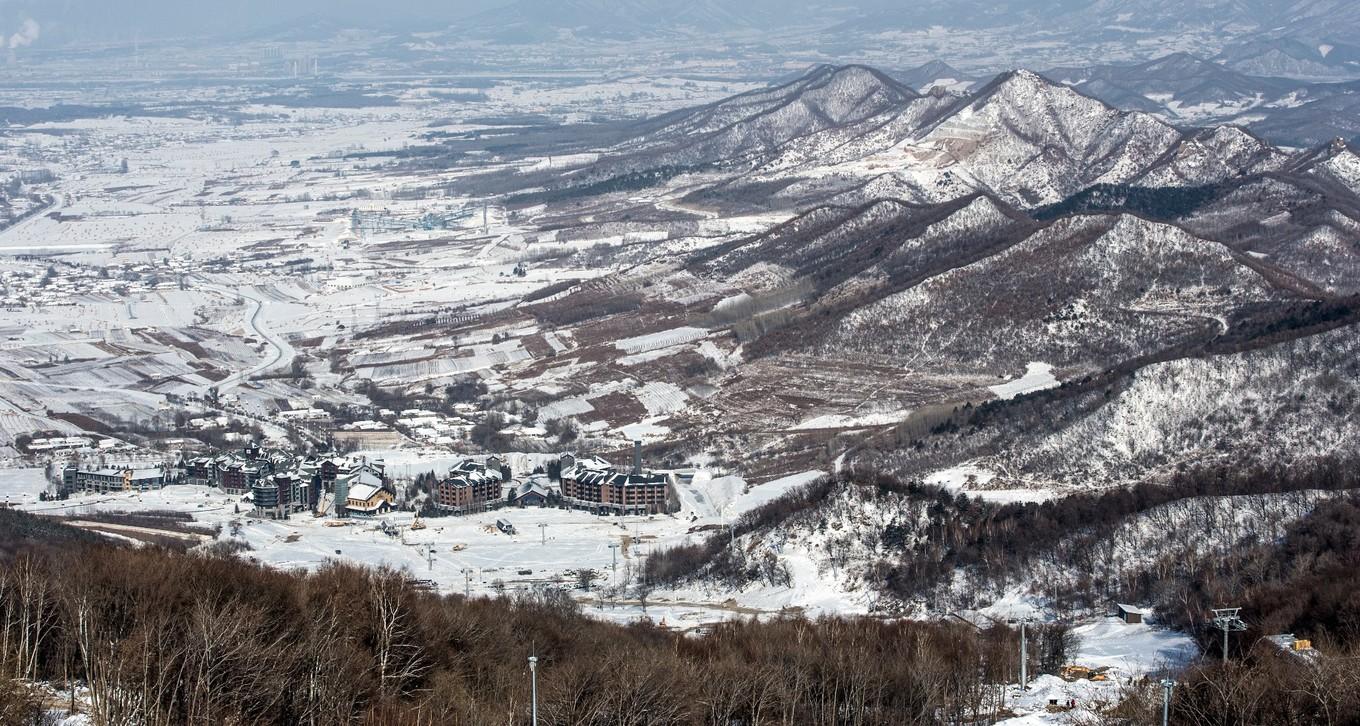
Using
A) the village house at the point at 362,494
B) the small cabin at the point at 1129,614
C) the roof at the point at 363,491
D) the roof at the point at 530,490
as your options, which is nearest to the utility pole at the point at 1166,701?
the small cabin at the point at 1129,614

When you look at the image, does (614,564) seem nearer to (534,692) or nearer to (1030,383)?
(1030,383)

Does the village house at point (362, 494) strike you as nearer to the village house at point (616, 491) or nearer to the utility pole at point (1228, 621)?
the village house at point (616, 491)

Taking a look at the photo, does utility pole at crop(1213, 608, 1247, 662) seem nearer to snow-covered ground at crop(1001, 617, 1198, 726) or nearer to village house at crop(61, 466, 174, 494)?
snow-covered ground at crop(1001, 617, 1198, 726)

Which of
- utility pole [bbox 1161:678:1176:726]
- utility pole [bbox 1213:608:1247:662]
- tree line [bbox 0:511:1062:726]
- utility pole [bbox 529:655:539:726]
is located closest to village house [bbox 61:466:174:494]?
tree line [bbox 0:511:1062:726]

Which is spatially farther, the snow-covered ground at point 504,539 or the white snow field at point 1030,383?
the white snow field at point 1030,383

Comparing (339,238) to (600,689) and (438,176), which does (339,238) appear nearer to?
(438,176)

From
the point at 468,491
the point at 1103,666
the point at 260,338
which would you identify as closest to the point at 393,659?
the point at 1103,666

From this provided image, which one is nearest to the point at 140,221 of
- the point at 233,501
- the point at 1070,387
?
the point at 233,501
